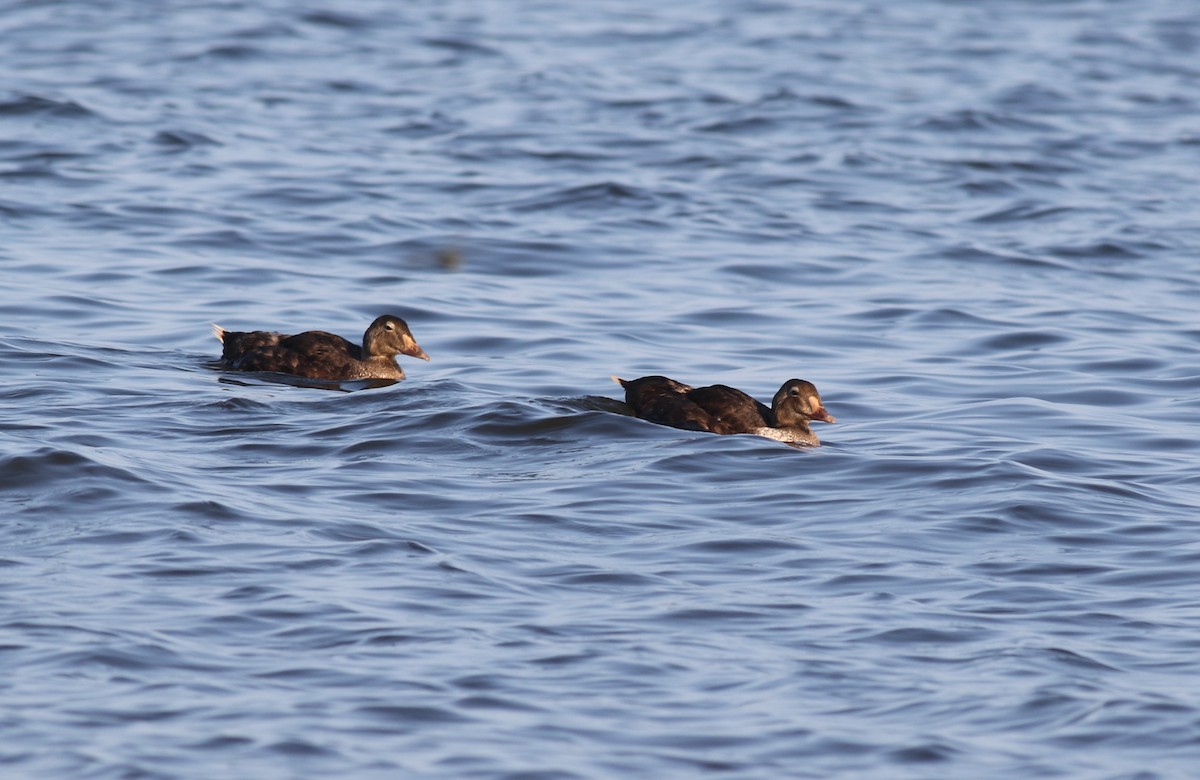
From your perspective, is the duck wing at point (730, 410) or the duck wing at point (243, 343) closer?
the duck wing at point (730, 410)

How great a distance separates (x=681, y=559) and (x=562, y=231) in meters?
9.58

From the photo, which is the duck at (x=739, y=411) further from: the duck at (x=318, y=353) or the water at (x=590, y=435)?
the duck at (x=318, y=353)

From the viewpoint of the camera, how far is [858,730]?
647 centimetres

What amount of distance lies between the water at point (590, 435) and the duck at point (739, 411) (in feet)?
Answer: 0.50

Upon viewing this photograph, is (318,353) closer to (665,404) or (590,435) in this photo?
(590,435)

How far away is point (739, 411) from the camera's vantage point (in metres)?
10.6

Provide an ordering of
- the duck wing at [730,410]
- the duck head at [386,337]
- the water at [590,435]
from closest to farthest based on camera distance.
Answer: the water at [590,435], the duck wing at [730,410], the duck head at [386,337]

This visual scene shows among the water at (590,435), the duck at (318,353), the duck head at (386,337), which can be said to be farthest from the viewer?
the duck head at (386,337)

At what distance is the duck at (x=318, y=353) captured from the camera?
467 inches

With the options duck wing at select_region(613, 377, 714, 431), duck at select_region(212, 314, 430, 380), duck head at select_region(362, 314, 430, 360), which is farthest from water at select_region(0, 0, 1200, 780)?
duck head at select_region(362, 314, 430, 360)

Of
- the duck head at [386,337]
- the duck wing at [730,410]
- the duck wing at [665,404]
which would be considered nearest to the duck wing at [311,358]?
the duck head at [386,337]

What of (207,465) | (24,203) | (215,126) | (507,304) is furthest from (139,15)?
(207,465)

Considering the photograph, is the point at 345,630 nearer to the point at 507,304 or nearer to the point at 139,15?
the point at 507,304

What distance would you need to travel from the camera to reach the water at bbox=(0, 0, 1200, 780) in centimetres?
654
